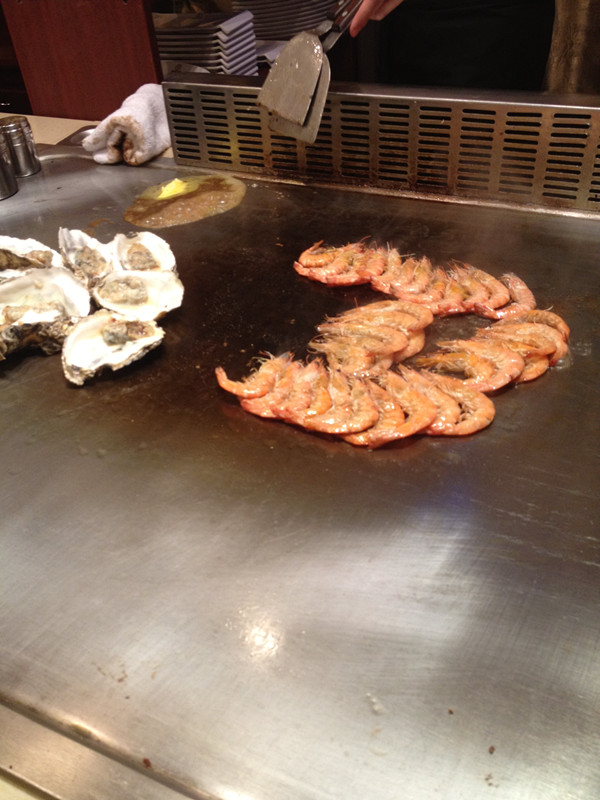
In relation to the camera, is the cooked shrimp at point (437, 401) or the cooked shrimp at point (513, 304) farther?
the cooked shrimp at point (513, 304)

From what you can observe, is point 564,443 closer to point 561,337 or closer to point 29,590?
point 561,337

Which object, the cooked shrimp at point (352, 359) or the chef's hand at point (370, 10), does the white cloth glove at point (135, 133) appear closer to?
the chef's hand at point (370, 10)

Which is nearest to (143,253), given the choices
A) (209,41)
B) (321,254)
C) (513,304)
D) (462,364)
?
(321,254)

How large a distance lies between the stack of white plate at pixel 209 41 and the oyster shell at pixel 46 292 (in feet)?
8.15

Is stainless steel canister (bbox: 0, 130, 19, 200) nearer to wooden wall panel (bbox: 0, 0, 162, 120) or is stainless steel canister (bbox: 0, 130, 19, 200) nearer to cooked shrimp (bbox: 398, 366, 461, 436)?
wooden wall panel (bbox: 0, 0, 162, 120)

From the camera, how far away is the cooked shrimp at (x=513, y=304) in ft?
7.54

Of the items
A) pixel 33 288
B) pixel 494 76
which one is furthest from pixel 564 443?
pixel 494 76

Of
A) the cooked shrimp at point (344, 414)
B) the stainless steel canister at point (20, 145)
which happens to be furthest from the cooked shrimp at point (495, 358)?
the stainless steel canister at point (20, 145)

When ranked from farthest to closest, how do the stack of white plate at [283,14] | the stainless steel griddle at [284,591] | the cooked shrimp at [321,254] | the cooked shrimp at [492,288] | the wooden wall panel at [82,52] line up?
the stack of white plate at [283,14] → the wooden wall panel at [82,52] → the cooked shrimp at [321,254] → the cooked shrimp at [492,288] → the stainless steel griddle at [284,591]

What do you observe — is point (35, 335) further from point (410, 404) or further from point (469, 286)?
point (469, 286)

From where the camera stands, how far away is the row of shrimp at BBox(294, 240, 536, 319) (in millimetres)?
2348

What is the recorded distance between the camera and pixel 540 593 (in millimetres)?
1481

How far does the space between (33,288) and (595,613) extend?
7.04 feet

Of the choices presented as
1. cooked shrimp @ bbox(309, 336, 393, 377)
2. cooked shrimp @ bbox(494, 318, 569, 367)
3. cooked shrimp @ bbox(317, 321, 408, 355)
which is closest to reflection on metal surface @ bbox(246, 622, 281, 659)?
cooked shrimp @ bbox(309, 336, 393, 377)
